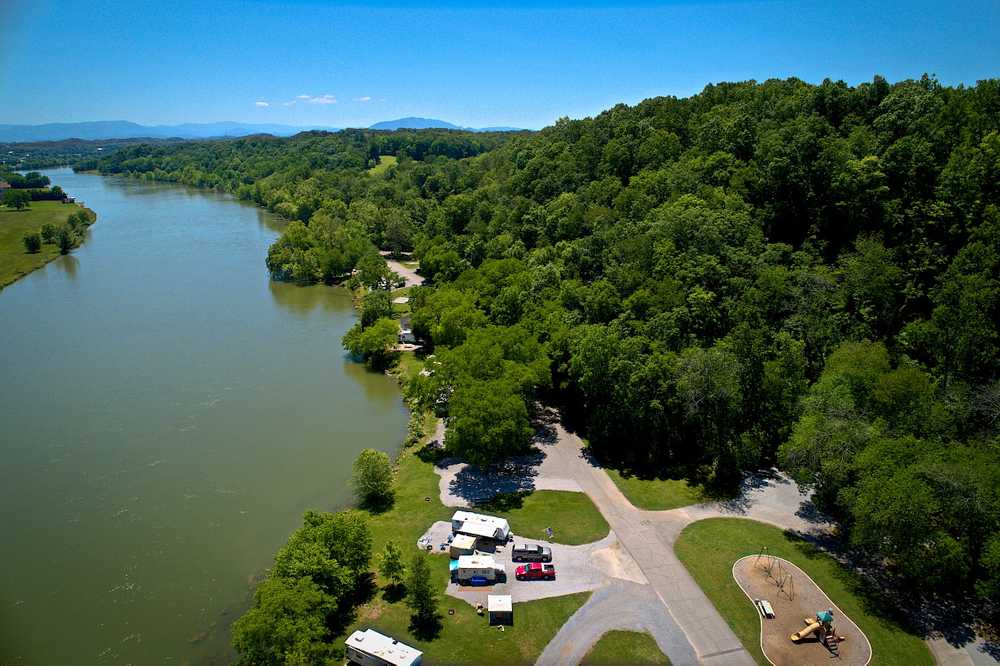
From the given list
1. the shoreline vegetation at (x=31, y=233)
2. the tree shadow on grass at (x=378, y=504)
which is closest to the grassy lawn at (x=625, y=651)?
the tree shadow on grass at (x=378, y=504)

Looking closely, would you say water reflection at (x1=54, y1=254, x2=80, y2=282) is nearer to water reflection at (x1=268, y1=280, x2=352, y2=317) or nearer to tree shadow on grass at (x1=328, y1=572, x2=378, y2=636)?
water reflection at (x1=268, y1=280, x2=352, y2=317)

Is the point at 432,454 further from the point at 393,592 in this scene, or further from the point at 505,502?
the point at 393,592

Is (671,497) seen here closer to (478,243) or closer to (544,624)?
(544,624)

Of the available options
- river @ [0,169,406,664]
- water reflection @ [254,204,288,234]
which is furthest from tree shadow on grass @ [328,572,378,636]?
water reflection @ [254,204,288,234]

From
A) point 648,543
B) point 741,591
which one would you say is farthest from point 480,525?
point 741,591

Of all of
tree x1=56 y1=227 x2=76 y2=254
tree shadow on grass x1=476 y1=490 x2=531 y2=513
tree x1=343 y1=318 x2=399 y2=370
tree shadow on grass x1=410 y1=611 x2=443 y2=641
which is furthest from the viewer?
tree x1=56 y1=227 x2=76 y2=254

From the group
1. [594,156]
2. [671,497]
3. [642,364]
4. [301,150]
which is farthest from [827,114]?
[301,150]
